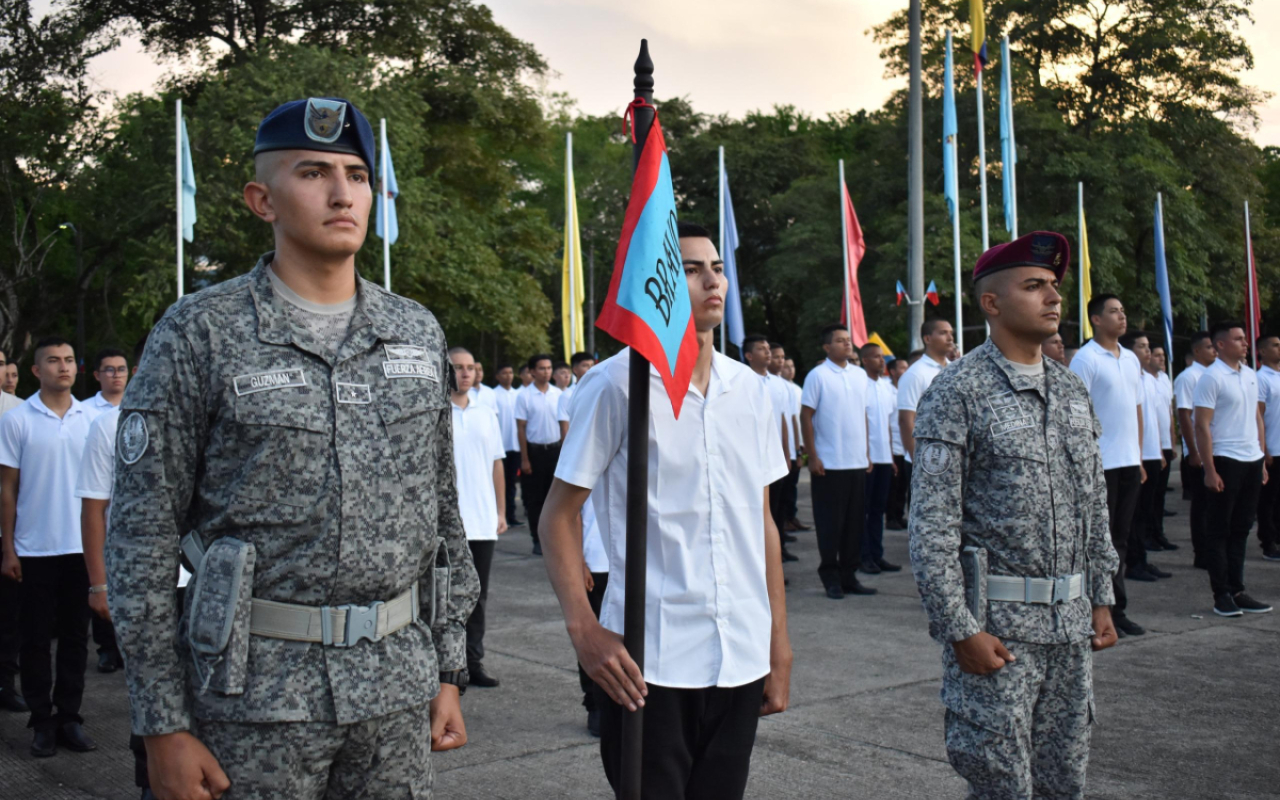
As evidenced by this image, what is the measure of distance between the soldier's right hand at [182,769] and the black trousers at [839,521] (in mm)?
7992

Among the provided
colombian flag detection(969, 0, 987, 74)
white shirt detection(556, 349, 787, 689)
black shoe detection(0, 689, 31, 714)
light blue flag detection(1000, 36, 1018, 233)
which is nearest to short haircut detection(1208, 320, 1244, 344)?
white shirt detection(556, 349, 787, 689)

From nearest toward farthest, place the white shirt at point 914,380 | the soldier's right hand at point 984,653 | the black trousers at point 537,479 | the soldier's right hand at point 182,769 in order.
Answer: the soldier's right hand at point 182,769 → the soldier's right hand at point 984,653 → the white shirt at point 914,380 → the black trousers at point 537,479

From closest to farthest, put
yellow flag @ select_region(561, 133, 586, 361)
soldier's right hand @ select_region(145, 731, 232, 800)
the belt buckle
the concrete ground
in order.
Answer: soldier's right hand @ select_region(145, 731, 232, 800) → the belt buckle → the concrete ground → yellow flag @ select_region(561, 133, 586, 361)

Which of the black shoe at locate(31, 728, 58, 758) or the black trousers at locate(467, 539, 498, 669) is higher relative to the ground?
the black trousers at locate(467, 539, 498, 669)

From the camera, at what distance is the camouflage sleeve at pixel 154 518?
2.22 meters

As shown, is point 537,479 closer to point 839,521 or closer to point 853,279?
point 839,521

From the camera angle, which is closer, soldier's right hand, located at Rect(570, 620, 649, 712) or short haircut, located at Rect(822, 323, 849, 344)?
soldier's right hand, located at Rect(570, 620, 649, 712)

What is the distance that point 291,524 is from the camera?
231cm

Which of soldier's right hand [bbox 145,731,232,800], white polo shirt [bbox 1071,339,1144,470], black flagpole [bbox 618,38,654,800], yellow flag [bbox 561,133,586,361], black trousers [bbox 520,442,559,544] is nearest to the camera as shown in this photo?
soldier's right hand [bbox 145,731,232,800]

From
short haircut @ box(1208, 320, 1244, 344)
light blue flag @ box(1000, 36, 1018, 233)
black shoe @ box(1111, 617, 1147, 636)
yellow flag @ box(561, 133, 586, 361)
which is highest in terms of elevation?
light blue flag @ box(1000, 36, 1018, 233)

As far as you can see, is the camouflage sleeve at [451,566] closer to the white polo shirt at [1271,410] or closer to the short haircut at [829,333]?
the short haircut at [829,333]

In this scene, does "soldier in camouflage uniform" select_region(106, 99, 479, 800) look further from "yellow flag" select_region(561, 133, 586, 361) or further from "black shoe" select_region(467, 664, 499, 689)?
"yellow flag" select_region(561, 133, 586, 361)

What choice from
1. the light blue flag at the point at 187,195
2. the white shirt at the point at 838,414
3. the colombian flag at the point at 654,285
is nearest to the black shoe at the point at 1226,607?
the white shirt at the point at 838,414

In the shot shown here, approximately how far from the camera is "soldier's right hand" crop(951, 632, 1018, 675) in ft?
11.5
